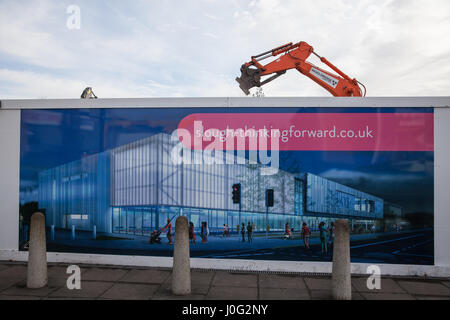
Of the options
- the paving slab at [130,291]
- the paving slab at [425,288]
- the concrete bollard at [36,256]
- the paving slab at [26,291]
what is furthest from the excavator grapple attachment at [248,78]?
the paving slab at [26,291]

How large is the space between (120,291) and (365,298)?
3.93 metres

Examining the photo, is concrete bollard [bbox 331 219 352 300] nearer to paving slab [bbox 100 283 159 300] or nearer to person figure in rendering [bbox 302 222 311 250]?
person figure in rendering [bbox 302 222 311 250]

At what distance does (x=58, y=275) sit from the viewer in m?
5.75

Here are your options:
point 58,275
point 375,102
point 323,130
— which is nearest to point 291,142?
point 323,130

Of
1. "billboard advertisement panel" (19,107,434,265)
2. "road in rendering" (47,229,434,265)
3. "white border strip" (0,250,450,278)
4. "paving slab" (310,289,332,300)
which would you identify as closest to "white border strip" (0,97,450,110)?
"billboard advertisement panel" (19,107,434,265)

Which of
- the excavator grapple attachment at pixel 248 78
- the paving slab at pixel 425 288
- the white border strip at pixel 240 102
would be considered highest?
the excavator grapple attachment at pixel 248 78

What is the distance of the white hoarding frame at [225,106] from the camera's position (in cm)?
596

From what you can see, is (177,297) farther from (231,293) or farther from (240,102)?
(240,102)

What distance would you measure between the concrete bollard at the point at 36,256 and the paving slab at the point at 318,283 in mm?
4523

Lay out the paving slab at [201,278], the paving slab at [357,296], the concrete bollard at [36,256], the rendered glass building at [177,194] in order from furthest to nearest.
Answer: the rendered glass building at [177,194] < the paving slab at [201,278] < the concrete bollard at [36,256] < the paving slab at [357,296]

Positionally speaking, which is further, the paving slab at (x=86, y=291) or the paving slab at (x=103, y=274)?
the paving slab at (x=103, y=274)

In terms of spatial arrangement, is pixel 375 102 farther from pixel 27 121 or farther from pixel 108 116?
pixel 27 121

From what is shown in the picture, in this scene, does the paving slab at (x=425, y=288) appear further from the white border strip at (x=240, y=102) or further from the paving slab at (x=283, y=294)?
the white border strip at (x=240, y=102)

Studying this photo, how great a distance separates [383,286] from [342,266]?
58.6 inches
